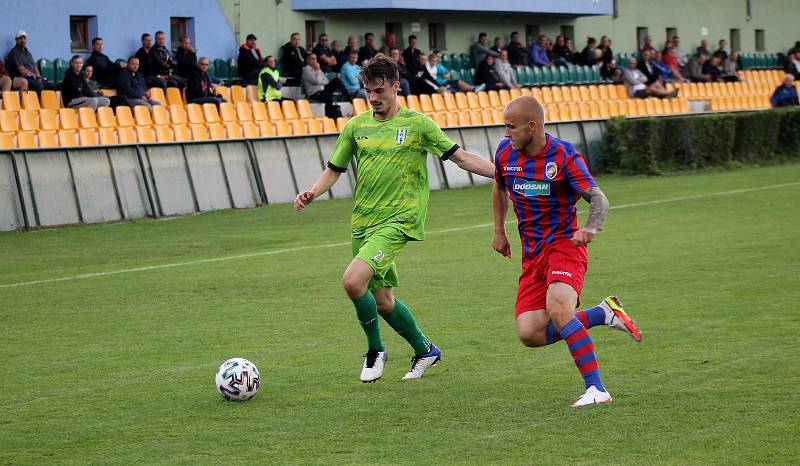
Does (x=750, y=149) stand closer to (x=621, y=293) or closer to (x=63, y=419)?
(x=621, y=293)

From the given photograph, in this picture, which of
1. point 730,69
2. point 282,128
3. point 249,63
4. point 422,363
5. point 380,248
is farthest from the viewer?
point 730,69

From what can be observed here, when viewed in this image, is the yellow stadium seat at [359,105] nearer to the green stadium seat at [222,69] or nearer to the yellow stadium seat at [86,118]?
the green stadium seat at [222,69]

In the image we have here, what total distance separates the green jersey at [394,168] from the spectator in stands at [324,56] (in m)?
19.8

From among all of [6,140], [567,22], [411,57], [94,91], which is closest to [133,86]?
[94,91]

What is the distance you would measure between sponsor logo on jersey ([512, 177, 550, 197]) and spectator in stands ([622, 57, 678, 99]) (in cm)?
2832

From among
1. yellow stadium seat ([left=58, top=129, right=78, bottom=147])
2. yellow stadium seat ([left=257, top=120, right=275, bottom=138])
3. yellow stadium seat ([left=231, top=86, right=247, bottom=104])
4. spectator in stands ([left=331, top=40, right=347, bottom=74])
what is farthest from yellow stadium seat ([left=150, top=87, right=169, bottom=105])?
spectator in stands ([left=331, top=40, right=347, bottom=74])

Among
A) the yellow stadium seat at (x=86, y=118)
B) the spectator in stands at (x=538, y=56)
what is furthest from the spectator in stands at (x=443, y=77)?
the yellow stadium seat at (x=86, y=118)

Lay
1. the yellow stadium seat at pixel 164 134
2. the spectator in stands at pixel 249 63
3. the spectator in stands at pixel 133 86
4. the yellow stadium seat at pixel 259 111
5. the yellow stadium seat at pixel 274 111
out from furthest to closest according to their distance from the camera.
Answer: the spectator in stands at pixel 249 63 < the yellow stadium seat at pixel 274 111 < the yellow stadium seat at pixel 259 111 < the spectator in stands at pixel 133 86 < the yellow stadium seat at pixel 164 134

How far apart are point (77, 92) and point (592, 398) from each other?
1647cm

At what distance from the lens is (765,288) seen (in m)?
10.9

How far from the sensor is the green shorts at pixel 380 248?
7.50 m

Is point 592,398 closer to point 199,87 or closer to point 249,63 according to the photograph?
point 199,87

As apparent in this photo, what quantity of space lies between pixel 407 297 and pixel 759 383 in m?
4.82

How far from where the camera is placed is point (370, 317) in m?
7.74
